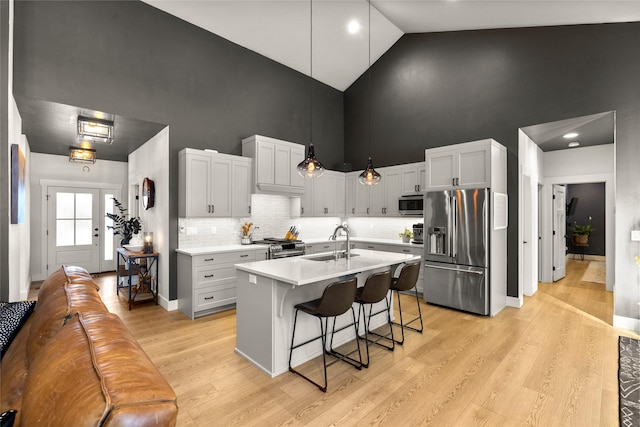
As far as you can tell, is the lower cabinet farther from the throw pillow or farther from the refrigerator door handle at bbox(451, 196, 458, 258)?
the refrigerator door handle at bbox(451, 196, 458, 258)

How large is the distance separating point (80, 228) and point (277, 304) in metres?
6.67

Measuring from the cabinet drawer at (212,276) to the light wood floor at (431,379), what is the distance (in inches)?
20.4

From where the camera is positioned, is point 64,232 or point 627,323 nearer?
point 627,323

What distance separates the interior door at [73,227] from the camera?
6.69 m

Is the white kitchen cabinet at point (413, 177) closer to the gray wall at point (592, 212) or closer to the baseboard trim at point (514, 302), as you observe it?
the baseboard trim at point (514, 302)

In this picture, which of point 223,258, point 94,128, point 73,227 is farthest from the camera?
point 73,227

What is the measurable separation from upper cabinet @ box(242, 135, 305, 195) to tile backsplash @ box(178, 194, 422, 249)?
485mm

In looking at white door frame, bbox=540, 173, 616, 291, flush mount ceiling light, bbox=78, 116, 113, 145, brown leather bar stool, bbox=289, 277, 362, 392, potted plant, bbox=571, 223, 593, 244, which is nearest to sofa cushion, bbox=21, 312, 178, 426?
brown leather bar stool, bbox=289, 277, 362, 392

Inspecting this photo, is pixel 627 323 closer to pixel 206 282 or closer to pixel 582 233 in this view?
pixel 206 282

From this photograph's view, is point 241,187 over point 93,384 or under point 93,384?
over

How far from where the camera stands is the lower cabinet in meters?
4.29

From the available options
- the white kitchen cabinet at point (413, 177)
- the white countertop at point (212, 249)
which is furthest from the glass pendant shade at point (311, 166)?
the white kitchen cabinet at point (413, 177)

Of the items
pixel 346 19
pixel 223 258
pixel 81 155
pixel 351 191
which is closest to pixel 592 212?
pixel 351 191

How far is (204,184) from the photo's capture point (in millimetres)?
4711
